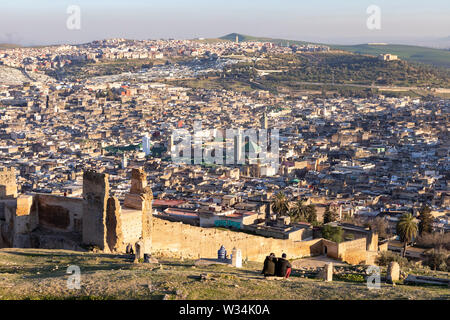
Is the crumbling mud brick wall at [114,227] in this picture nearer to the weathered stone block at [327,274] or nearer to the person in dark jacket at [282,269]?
the weathered stone block at [327,274]

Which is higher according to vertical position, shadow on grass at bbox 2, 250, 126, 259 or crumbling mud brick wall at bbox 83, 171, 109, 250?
crumbling mud brick wall at bbox 83, 171, 109, 250

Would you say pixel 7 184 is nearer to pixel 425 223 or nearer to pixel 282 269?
pixel 282 269

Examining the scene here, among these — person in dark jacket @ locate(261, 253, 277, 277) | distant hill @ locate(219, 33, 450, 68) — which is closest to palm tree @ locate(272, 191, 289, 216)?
person in dark jacket @ locate(261, 253, 277, 277)

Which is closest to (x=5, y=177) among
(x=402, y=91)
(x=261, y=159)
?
(x=261, y=159)

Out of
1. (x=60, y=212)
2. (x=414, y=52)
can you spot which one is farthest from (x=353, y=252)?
(x=414, y=52)

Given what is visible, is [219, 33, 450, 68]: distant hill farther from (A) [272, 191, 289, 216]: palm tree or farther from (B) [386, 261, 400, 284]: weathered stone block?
(B) [386, 261, 400, 284]: weathered stone block

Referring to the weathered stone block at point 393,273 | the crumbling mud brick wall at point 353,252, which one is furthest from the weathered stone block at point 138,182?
the crumbling mud brick wall at point 353,252
